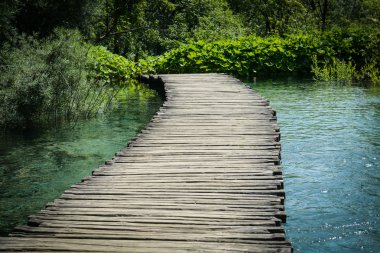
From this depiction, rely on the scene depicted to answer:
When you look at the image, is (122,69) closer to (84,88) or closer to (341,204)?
(84,88)

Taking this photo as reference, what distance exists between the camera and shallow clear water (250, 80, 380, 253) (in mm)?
5074

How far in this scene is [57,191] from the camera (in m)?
6.61

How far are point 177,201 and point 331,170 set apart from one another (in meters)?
3.12

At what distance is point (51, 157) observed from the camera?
8.30 m

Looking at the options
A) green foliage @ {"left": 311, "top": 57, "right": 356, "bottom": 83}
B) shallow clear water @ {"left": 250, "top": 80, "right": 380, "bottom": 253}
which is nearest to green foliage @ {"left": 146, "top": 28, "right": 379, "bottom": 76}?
green foliage @ {"left": 311, "top": 57, "right": 356, "bottom": 83}

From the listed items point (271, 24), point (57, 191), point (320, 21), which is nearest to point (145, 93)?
point (57, 191)

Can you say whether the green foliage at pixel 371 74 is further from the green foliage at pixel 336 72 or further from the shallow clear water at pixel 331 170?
the shallow clear water at pixel 331 170

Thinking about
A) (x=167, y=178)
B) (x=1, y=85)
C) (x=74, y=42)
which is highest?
(x=74, y=42)

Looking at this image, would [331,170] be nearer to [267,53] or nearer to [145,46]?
[267,53]

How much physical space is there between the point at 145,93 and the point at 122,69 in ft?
5.51

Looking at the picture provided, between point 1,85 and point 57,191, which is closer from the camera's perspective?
point 57,191

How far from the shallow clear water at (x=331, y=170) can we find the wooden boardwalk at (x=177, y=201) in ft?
1.63

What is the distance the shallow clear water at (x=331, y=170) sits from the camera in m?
5.07

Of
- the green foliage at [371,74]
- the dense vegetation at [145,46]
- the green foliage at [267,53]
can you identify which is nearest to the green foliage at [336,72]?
the dense vegetation at [145,46]
